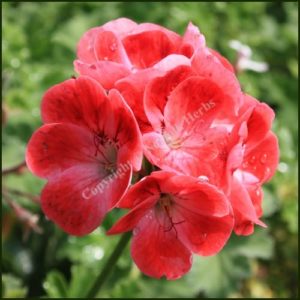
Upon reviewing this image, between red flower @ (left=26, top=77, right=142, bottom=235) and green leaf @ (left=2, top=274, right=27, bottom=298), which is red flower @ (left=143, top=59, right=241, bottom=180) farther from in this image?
green leaf @ (left=2, top=274, right=27, bottom=298)

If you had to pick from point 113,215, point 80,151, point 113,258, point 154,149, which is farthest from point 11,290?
point 154,149

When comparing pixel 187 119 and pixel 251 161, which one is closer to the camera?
pixel 187 119

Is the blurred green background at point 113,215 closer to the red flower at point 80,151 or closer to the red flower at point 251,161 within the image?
the red flower at point 80,151

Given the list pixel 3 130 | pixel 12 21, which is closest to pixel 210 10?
pixel 12 21

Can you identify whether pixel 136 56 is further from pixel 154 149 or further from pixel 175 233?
pixel 175 233

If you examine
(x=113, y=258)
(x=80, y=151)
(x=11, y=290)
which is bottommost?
(x=11, y=290)

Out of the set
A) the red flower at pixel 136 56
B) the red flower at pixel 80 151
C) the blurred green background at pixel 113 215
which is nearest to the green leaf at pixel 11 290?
the blurred green background at pixel 113 215

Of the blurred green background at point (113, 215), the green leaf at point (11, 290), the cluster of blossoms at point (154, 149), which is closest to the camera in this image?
the cluster of blossoms at point (154, 149)

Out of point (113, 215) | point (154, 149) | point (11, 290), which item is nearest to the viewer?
point (154, 149)
